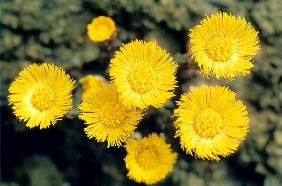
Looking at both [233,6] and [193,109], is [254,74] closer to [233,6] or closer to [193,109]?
[233,6]

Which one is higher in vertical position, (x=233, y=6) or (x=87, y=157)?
(x=233, y=6)

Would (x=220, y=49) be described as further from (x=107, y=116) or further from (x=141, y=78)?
(x=107, y=116)

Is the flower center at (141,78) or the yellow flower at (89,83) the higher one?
the flower center at (141,78)

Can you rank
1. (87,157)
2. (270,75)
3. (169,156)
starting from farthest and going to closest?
(87,157) < (270,75) < (169,156)

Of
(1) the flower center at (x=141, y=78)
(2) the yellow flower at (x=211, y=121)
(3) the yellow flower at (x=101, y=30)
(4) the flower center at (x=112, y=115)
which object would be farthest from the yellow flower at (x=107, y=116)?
(3) the yellow flower at (x=101, y=30)

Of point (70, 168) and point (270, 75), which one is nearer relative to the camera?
point (270, 75)

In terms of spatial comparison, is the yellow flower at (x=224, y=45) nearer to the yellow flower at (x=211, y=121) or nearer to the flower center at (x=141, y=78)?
the yellow flower at (x=211, y=121)

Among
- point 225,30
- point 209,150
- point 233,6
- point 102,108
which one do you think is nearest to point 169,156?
point 209,150

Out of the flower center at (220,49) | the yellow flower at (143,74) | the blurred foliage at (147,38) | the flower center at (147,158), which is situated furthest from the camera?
the blurred foliage at (147,38)
